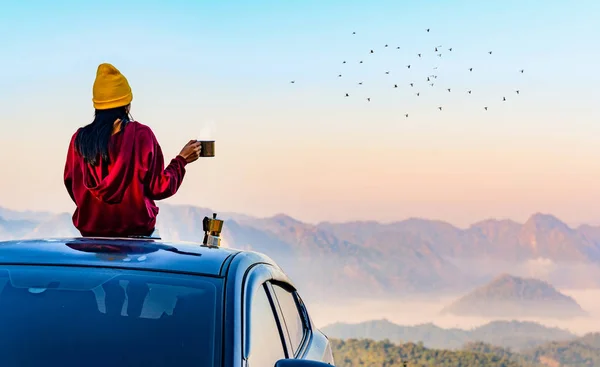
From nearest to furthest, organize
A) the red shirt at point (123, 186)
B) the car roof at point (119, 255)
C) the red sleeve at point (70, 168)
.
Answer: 1. the car roof at point (119, 255)
2. the red shirt at point (123, 186)
3. the red sleeve at point (70, 168)

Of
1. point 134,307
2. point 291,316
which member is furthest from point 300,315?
point 134,307

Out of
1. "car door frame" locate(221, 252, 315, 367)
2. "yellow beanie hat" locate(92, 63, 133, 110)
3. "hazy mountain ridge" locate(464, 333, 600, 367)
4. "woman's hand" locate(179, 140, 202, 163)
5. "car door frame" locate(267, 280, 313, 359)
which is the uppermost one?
"yellow beanie hat" locate(92, 63, 133, 110)

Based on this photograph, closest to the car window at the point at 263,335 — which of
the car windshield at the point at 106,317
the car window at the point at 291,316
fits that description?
the car windshield at the point at 106,317

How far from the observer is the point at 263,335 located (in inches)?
203

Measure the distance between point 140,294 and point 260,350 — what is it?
47 cm

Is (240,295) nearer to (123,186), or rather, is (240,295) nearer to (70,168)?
(123,186)

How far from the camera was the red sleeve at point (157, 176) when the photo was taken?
24.1 feet

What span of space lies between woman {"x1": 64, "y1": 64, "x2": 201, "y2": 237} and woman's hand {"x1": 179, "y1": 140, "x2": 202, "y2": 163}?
226 mm

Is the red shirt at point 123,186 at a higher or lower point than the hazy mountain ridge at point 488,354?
higher

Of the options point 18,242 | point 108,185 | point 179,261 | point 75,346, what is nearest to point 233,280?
point 179,261

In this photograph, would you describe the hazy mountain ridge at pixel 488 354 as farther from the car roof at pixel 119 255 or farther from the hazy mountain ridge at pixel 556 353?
the car roof at pixel 119 255

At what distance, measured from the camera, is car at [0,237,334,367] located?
473 cm

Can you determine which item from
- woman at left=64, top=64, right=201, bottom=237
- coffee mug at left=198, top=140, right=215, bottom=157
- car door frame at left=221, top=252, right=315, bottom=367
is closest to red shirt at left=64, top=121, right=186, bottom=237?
woman at left=64, top=64, right=201, bottom=237

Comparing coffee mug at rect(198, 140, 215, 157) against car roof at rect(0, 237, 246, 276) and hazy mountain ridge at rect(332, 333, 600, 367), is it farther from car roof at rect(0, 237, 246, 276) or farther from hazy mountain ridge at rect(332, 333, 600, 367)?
hazy mountain ridge at rect(332, 333, 600, 367)
